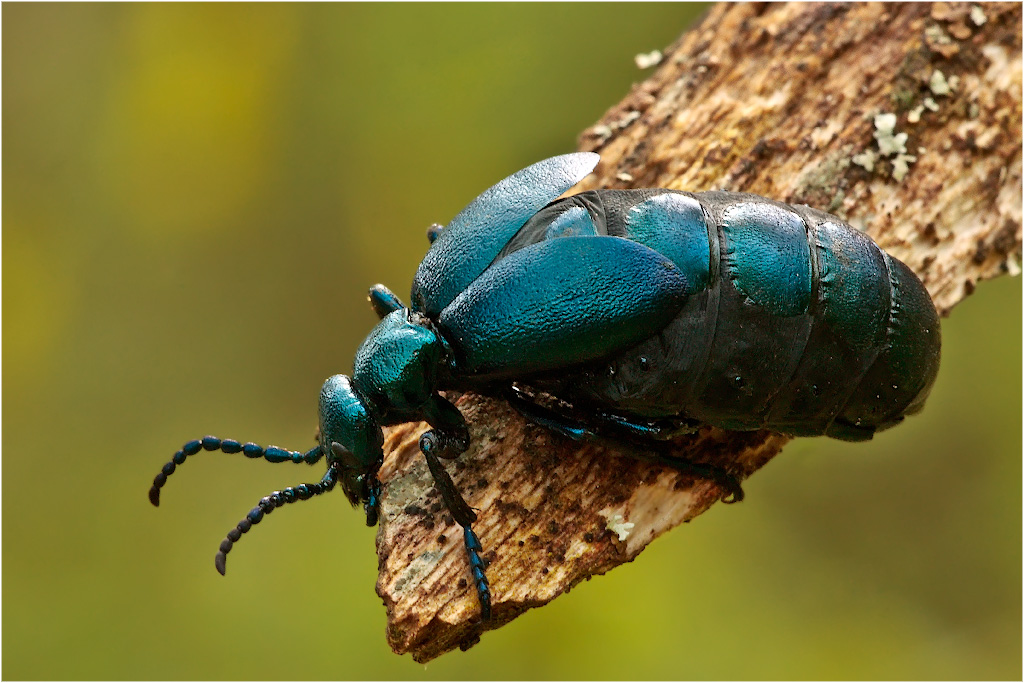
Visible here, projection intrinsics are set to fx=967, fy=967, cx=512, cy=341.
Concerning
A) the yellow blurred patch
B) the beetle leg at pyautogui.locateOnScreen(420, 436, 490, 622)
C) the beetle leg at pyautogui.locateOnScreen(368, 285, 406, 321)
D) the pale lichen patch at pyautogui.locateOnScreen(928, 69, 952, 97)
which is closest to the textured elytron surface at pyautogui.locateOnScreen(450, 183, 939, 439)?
the beetle leg at pyautogui.locateOnScreen(420, 436, 490, 622)

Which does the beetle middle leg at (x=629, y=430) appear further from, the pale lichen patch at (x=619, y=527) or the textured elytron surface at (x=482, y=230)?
the textured elytron surface at (x=482, y=230)

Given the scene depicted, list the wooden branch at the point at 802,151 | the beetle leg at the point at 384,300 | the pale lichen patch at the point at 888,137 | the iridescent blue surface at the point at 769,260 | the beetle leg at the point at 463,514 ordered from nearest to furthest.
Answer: the iridescent blue surface at the point at 769,260, the beetle leg at the point at 463,514, the wooden branch at the point at 802,151, the beetle leg at the point at 384,300, the pale lichen patch at the point at 888,137

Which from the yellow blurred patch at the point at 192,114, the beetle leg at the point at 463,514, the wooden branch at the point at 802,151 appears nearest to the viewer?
the beetle leg at the point at 463,514

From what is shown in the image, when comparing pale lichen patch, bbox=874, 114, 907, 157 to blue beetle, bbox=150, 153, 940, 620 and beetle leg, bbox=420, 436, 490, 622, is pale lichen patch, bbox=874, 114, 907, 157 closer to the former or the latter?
blue beetle, bbox=150, 153, 940, 620

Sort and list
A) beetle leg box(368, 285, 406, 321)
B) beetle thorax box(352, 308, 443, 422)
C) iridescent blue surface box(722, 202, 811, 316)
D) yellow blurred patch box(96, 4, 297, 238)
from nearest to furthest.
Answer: iridescent blue surface box(722, 202, 811, 316)
beetle thorax box(352, 308, 443, 422)
beetle leg box(368, 285, 406, 321)
yellow blurred patch box(96, 4, 297, 238)

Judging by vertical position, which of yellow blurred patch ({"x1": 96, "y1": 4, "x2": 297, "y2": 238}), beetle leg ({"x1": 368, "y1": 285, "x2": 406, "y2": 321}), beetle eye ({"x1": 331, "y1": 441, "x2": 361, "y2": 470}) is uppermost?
yellow blurred patch ({"x1": 96, "y1": 4, "x2": 297, "y2": 238})

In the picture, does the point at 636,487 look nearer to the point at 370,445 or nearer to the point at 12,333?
the point at 370,445

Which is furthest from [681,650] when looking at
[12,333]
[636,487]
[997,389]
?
[12,333]

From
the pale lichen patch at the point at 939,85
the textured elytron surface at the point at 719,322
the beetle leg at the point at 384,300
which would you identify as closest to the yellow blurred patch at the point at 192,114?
the beetle leg at the point at 384,300
